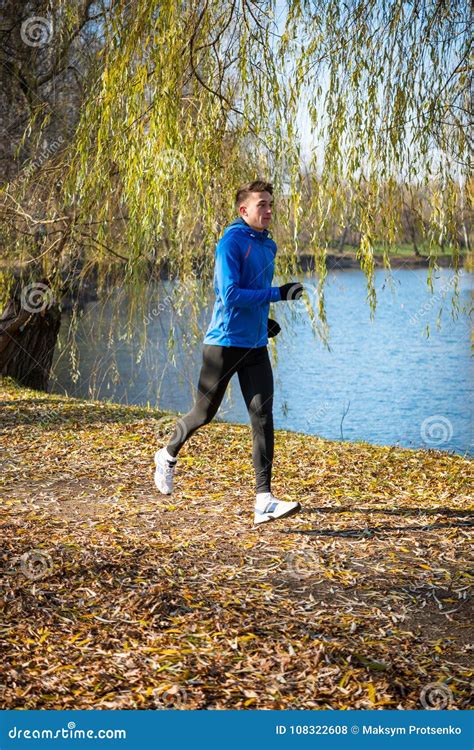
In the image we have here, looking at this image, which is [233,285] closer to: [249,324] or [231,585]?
[249,324]

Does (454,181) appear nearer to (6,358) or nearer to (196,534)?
(196,534)

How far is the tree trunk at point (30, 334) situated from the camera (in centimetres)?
973

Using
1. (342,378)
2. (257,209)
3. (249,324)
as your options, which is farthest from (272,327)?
(342,378)

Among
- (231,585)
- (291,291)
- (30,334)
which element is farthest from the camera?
(30,334)

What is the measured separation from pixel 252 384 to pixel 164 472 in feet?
2.76

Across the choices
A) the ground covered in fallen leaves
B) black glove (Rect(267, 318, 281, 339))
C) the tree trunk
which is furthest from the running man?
the tree trunk

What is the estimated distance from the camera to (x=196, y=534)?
4.32m

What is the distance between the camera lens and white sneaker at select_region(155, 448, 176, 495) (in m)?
4.80

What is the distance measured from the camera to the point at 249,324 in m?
4.26

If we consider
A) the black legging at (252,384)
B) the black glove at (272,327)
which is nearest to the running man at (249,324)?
the black legging at (252,384)

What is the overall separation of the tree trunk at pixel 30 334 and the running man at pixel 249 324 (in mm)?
5453

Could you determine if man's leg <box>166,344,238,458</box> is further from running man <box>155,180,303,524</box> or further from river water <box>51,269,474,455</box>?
river water <box>51,269,474,455</box>

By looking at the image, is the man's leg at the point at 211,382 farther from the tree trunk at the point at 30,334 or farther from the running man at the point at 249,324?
the tree trunk at the point at 30,334

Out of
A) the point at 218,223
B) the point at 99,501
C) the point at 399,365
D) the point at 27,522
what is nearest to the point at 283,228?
the point at 218,223
